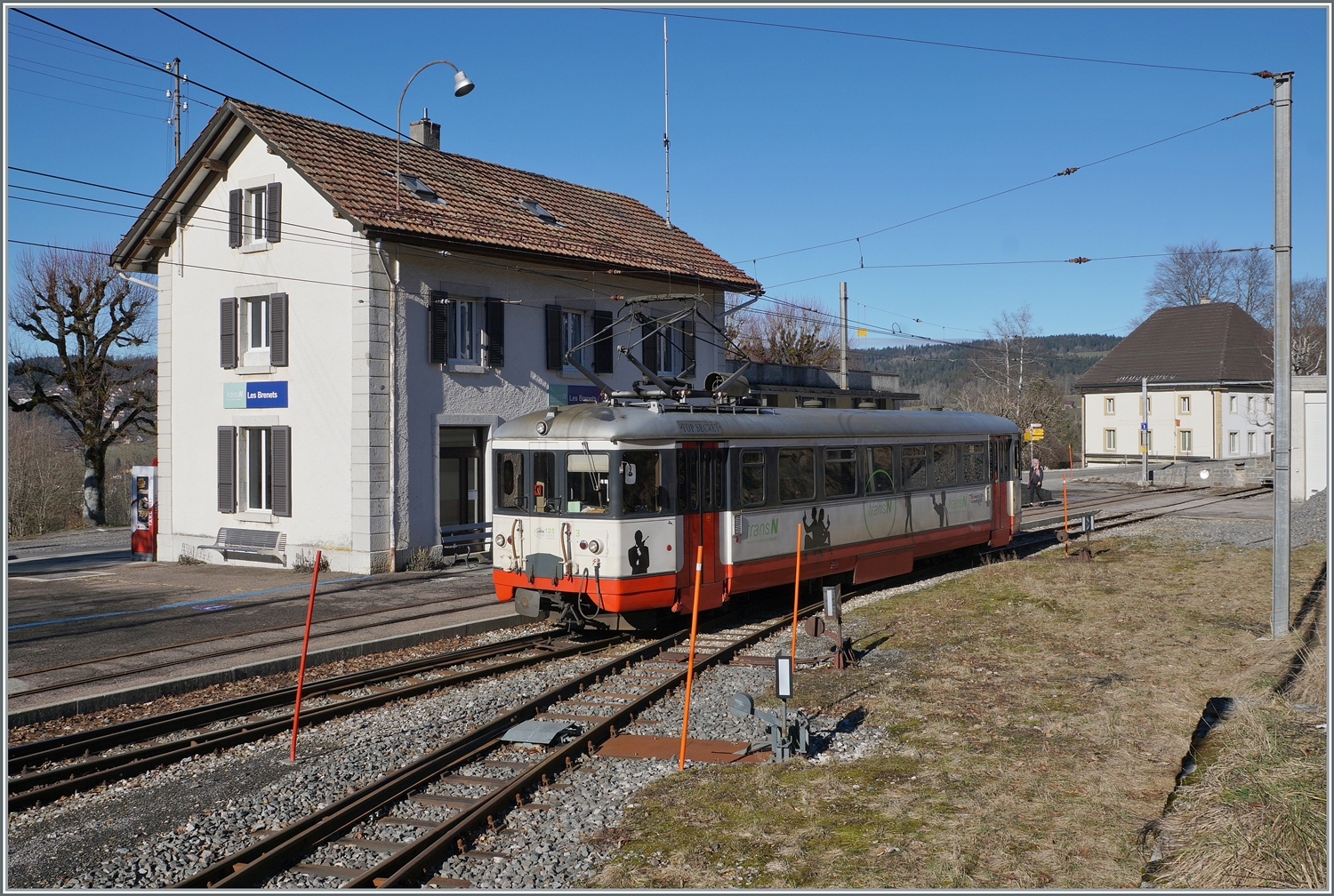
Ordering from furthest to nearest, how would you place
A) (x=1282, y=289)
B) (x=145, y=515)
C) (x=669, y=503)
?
(x=145, y=515) → (x=669, y=503) → (x=1282, y=289)

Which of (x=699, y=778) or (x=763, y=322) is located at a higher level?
(x=763, y=322)

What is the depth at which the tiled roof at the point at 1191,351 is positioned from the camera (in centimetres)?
5834

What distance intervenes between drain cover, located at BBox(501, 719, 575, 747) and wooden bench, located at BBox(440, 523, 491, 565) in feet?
38.0

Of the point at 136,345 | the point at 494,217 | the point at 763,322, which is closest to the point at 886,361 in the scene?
the point at 763,322

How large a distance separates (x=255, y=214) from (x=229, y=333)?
251cm

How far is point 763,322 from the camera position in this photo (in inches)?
2564

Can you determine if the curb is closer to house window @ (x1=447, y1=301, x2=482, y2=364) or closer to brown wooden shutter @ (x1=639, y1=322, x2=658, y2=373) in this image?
house window @ (x1=447, y1=301, x2=482, y2=364)

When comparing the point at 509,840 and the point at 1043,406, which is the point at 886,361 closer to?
the point at 1043,406

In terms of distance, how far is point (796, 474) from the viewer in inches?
555

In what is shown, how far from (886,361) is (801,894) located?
5080 inches

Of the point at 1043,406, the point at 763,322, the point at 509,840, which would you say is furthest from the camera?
the point at 763,322

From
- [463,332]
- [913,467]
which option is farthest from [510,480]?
[463,332]

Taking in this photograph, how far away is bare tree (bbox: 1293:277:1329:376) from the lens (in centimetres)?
5606

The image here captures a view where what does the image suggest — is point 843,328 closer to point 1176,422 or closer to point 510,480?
point 510,480
